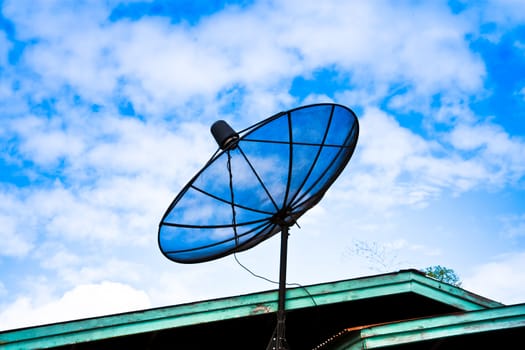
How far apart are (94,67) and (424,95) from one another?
5.77 m

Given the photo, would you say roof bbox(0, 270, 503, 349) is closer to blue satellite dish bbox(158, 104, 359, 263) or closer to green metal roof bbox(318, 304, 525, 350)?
green metal roof bbox(318, 304, 525, 350)

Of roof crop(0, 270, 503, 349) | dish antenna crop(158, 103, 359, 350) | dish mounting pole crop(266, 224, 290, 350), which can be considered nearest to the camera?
dish mounting pole crop(266, 224, 290, 350)

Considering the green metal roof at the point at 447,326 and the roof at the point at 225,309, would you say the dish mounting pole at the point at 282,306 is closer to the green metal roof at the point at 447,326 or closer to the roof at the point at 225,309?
the green metal roof at the point at 447,326

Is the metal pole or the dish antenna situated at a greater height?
the dish antenna

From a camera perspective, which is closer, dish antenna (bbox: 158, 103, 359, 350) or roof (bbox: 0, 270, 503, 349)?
dish antenna (bbox: 158, 103, 359, 350)

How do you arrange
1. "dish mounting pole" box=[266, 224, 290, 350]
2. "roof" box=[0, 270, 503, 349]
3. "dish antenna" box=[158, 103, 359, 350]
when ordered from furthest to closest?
"roof" box=[0, 270, 503, 349] < "dish antenna" box=[158, 103, 359, 350] < "dish mounting pole" box=[266, 224, 290, 350]

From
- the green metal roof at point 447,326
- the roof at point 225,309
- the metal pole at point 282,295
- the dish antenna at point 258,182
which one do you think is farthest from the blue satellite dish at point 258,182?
the green metal roof at point 447,326

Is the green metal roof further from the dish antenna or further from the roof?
the dish antenna

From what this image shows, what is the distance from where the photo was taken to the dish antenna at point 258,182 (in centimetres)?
438

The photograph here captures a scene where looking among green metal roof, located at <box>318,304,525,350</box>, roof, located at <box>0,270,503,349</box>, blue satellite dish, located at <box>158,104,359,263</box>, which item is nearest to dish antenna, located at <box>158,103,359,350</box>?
blue satellite dish, located at <box>158,104,359,263</box>

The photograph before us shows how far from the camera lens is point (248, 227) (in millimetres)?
4719

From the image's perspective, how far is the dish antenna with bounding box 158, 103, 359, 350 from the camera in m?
4.38

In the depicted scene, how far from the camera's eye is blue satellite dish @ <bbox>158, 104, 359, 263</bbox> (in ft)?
14.4

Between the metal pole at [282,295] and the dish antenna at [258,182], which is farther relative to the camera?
the dish antenna at [258,182]
